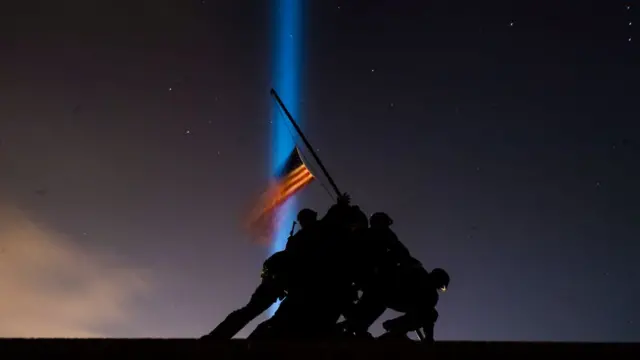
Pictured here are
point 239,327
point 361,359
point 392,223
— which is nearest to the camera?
point 361,359

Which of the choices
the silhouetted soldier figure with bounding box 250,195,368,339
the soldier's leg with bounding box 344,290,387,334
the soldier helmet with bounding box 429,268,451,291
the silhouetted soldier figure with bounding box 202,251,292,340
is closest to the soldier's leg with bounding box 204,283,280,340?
the silhouetted soldier figure with bounding box 202,251,292,340

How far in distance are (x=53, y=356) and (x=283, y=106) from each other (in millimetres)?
9866

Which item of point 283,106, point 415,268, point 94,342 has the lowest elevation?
point 94,342

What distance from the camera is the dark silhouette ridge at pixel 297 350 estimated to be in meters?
3.80

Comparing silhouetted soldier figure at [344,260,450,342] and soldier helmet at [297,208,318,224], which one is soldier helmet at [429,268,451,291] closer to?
silhouetted soldier figure at [344,260,450,342]

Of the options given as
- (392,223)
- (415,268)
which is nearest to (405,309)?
(415,268)

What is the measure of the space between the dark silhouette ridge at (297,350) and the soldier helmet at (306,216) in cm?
406

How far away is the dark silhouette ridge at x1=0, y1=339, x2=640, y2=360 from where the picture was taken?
3.80m

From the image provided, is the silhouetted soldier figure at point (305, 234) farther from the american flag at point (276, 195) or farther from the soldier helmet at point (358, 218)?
the american flag at point (276, 195)

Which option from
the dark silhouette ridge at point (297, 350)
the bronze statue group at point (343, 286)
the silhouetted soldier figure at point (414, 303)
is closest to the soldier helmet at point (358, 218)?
the bronze statue group at point (343, 286)

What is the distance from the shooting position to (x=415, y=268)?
7566 millimetres

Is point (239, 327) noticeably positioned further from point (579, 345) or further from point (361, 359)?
point (579, 345)

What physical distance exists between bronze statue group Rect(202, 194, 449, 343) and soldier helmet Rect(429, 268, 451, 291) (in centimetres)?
2

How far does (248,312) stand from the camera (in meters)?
7.31
